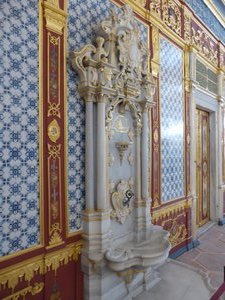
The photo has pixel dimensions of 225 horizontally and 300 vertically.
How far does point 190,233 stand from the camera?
13.5ft

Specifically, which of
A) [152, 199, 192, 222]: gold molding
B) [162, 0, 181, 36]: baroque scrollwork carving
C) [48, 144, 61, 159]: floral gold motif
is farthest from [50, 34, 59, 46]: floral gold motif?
[152, 199, 192, 222]: gold molding

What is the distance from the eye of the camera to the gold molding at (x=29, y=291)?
182 cm

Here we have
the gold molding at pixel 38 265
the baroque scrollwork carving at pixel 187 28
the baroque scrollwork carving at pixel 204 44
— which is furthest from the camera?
the baroque scrollwork carving at pixel 204 44

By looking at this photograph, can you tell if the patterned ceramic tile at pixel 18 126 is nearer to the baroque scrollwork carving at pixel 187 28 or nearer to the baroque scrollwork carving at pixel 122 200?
the baroque scrollwork carving at pixel 122 200

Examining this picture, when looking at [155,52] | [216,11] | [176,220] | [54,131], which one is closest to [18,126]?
[54,131]

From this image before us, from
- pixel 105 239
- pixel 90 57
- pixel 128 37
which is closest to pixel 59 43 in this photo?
pixel 90 57

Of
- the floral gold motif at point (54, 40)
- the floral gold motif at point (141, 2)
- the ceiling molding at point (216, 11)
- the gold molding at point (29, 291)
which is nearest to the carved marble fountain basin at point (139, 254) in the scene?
the gold molding at point (29, 291)

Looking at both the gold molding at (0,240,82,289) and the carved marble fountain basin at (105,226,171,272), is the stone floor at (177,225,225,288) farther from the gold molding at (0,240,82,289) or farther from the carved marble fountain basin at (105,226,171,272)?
the gold molding at (0,240,82,289)

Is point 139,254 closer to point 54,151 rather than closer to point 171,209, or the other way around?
point 54,151

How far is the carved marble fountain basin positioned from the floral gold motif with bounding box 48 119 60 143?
1138 mm

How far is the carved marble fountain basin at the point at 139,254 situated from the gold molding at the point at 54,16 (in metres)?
2.03

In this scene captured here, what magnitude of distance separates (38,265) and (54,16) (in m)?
2.05

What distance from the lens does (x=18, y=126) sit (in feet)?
6.17

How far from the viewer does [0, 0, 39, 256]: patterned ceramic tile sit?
1.80m
